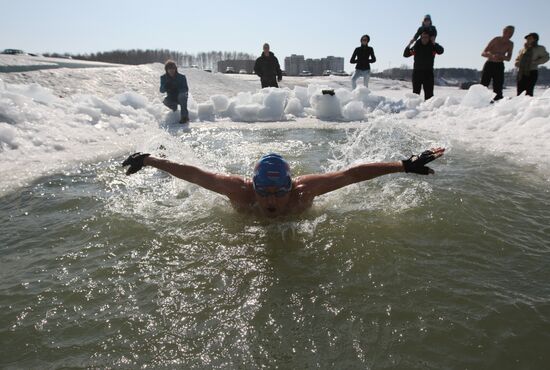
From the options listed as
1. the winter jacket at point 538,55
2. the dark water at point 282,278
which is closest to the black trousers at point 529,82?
the winter jacket at point 538,55

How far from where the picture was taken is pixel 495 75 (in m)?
9.52

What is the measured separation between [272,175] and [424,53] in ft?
26.0

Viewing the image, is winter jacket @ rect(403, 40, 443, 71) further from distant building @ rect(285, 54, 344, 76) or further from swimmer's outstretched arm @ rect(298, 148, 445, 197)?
distant building @ rect(285, 54, 344, 76)

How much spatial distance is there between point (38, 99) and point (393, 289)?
843cm

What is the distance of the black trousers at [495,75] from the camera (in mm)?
9398

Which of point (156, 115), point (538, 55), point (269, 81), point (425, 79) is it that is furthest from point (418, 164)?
point (269, 81)

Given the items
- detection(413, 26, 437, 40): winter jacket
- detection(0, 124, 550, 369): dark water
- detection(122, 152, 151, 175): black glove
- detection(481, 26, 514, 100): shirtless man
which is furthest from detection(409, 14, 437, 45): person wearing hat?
detection(122, 152, 151, 175): black glove

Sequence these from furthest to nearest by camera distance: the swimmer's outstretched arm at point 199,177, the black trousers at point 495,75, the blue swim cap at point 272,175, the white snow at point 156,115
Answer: the black trousers at point 495,75
the white snow at point 156,115
the swimmer's outstretched arm at point 199,177
the blue swim cap at point 272,175

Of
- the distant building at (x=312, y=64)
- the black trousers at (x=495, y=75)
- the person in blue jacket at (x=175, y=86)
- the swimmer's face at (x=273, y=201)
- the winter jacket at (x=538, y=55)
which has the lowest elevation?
the swimmer's face at (x=273, y=201)

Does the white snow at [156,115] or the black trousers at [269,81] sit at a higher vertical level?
the black trousers at [269,81]

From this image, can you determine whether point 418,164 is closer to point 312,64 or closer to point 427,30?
point 427,30

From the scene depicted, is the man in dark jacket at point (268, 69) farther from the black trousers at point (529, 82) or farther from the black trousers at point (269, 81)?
the black trousers at point (529, 82)

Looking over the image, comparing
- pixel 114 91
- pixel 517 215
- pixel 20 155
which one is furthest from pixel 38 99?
pixel 517 215

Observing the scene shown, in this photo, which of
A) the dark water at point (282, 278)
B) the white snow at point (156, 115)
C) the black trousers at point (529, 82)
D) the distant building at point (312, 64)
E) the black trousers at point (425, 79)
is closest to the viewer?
the dark water at point (282, 278)
